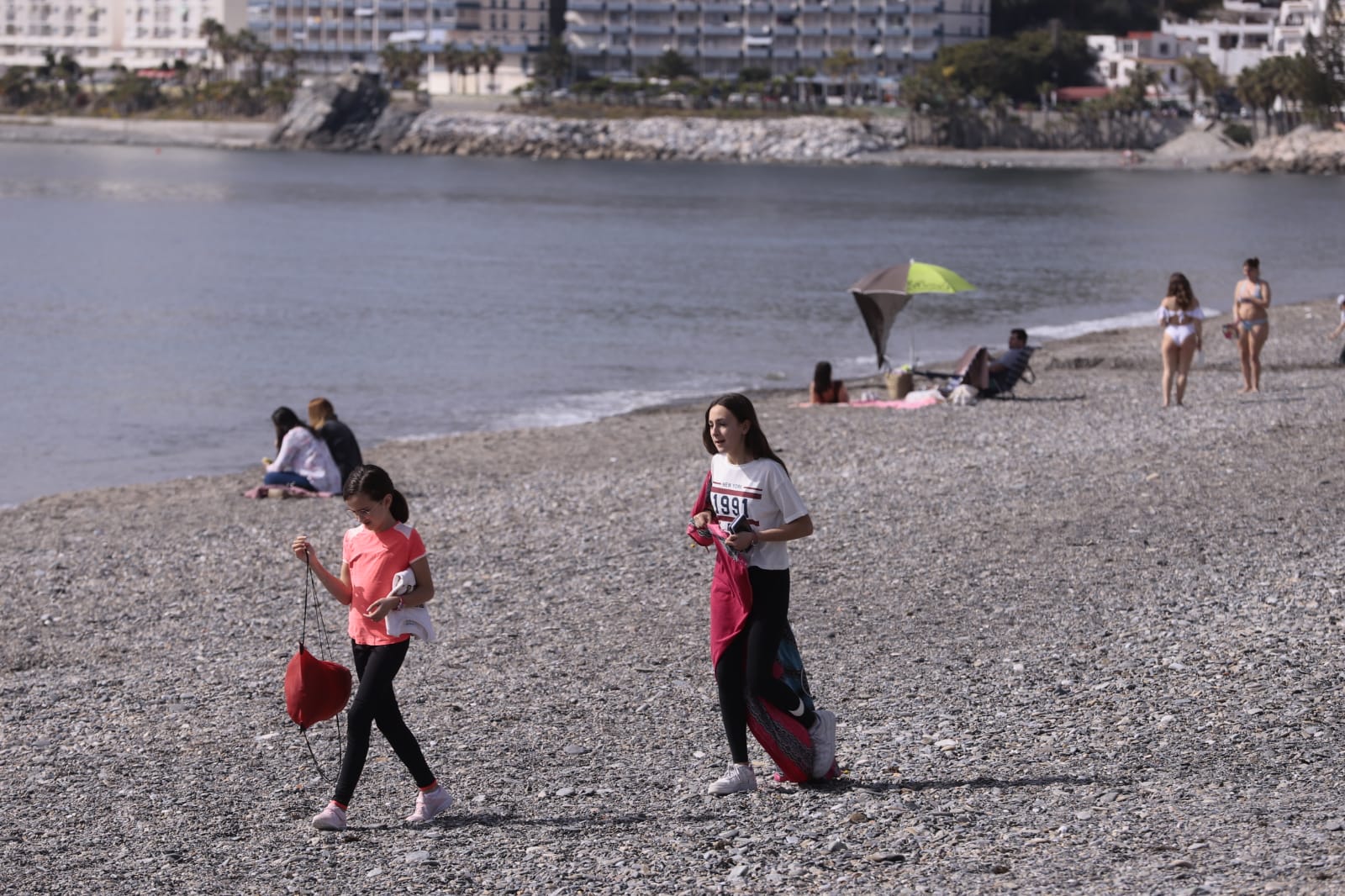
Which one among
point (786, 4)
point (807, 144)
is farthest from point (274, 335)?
point (786, 4)

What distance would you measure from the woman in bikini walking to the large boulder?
16685 cm

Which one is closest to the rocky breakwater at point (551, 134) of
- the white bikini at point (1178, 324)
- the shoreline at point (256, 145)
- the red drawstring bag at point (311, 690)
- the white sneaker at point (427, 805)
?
the shoreline at point (256, 145)

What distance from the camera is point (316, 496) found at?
1501 centimetres

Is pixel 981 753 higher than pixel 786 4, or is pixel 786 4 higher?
pixel 786 4

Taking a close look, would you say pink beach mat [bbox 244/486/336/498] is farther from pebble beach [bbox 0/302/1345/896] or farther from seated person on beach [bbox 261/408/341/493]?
pebble beach [bbox 0/302/1345/896]

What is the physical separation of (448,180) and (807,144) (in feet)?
177

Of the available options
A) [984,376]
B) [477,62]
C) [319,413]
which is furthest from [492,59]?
[319,413]

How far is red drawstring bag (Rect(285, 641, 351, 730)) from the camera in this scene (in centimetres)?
650

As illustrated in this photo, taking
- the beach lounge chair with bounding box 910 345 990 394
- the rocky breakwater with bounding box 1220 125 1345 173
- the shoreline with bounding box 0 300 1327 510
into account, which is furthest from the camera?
the rocky breakwater with bounding box 1220 125 1345 173

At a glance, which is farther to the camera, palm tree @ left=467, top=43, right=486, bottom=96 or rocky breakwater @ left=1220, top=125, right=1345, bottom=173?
palm tree @ left=467, top=43, right=486, bottom=96

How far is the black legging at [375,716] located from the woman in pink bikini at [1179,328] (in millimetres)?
12427

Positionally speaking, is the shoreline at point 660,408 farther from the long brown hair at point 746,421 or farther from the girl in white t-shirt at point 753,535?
the long brown hair at point 746,421

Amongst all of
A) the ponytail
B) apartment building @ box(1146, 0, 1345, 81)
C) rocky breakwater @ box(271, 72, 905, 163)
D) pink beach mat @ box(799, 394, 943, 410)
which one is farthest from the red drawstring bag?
apartment building @ box(1146, 0, 1345, 81)

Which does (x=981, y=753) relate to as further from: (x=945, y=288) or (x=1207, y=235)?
(x=1207, y=235)
